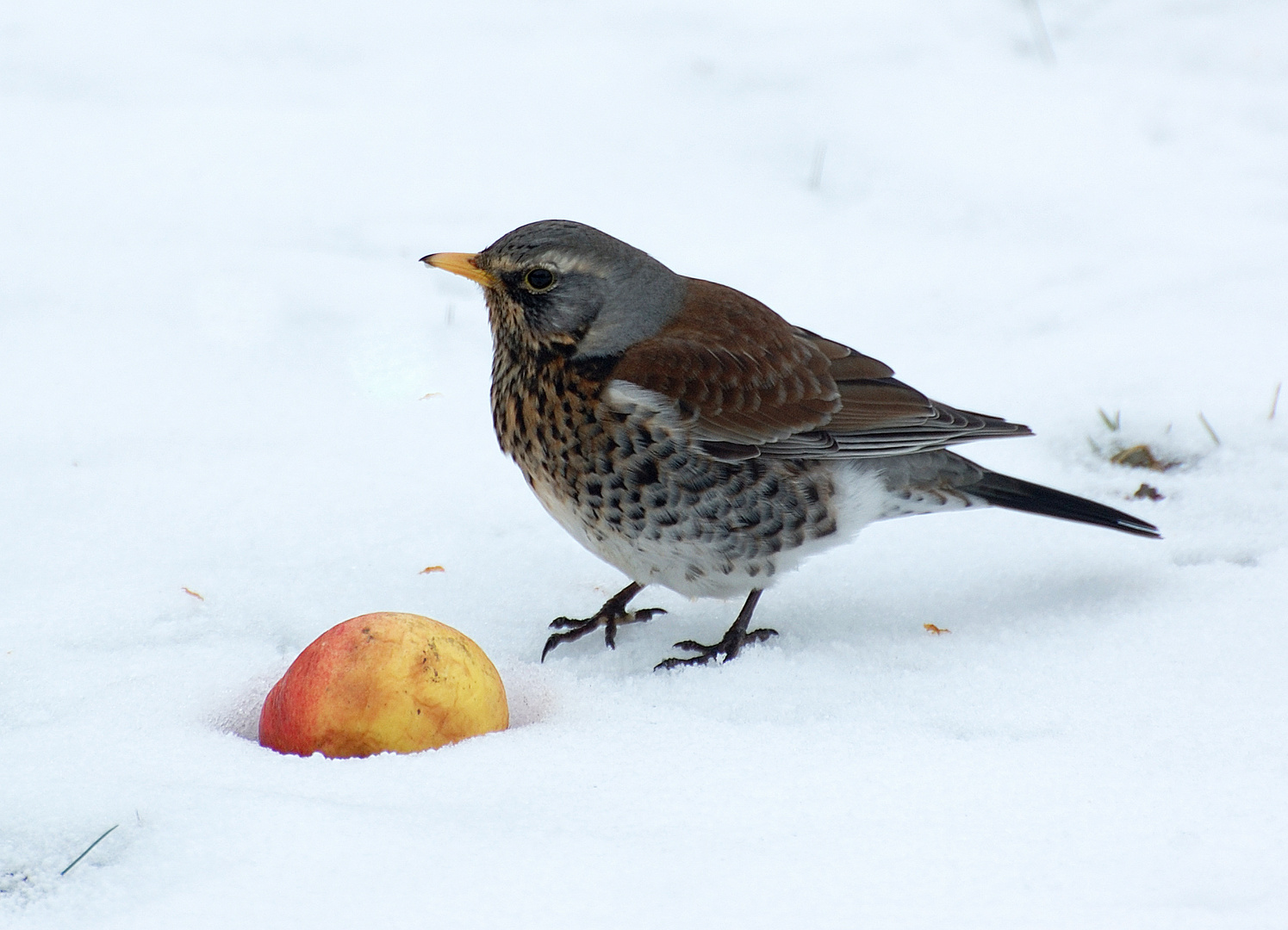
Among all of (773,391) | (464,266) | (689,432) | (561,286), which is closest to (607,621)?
(689,432)

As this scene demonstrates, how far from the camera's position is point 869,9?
7.78 metres

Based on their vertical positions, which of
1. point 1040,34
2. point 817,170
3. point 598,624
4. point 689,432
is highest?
point 1040,34

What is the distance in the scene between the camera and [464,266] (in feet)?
12.5

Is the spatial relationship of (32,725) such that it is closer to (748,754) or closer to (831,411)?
(748,754)

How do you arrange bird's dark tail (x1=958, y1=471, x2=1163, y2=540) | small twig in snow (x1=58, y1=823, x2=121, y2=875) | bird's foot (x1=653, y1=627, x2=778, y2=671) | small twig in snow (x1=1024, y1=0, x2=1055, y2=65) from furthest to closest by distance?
small twig in snow (x1=1024, y1=0, x2=1055, y2=65)
bird's dark tail (x1=958, y1=471, x2=1163, y2=540)
bird's foot (x1=653, y1=627, x2=778, y2=671)
small twig in snow (x1=58, y1=823, x2=121, y2=875)

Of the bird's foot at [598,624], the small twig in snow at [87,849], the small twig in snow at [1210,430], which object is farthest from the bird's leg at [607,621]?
the small twig in snow at [1210,430]

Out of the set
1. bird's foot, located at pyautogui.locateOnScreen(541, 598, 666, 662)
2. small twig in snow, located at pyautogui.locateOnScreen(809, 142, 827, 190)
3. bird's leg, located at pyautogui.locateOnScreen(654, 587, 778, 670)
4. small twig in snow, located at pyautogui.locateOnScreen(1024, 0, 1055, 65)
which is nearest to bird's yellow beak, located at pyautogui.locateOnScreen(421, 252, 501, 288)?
bird's foot, located at pyautogui.locateOnScreen(541, 598, 666, 662)

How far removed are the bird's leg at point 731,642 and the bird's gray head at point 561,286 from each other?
0.83 metres

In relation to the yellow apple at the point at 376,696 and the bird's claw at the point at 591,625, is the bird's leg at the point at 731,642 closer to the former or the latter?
the bird's claw at the point at 591,625

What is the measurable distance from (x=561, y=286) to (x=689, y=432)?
58 centimetres

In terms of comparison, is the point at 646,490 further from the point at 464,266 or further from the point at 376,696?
the point at 376,696

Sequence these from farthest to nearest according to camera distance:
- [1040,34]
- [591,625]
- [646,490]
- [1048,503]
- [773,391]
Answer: [1040,34] → [1048,503] → [773,391] → [591,625] → [646,490]

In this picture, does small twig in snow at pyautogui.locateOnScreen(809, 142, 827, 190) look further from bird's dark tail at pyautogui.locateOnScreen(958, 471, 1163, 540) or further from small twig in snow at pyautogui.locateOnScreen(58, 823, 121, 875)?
small twig in snow at pyautogui.locateOnScreen(58, 823, 121, 875)

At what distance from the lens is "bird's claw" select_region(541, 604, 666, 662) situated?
3.65m
